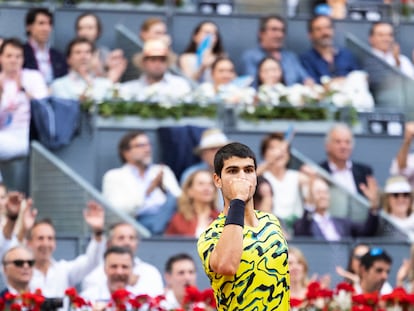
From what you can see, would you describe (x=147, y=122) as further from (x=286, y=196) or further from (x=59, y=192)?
(x=286, y=196)

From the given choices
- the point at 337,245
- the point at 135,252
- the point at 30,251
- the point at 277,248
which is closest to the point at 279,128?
the point at 337,245

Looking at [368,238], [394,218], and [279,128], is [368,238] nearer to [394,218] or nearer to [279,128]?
[394,218]

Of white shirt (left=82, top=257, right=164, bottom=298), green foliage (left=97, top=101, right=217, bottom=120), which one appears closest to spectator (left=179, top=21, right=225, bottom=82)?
green foliage (left=97, top=101, right=217, bottom=120)

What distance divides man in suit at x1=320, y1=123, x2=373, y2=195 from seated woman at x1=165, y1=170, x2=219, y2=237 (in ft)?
6.43

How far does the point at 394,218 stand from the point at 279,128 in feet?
5.87

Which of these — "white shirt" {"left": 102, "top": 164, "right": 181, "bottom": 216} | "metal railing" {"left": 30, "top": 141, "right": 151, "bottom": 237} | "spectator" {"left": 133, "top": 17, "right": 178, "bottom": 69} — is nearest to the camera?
"metal railing" {"left": 30, "top": 141, "right": 151, "bottom": 237}

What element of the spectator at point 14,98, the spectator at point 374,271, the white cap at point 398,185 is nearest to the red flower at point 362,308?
the spectator at point 374,271

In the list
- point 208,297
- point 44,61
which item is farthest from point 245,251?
point 44,61

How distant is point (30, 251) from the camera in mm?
11844

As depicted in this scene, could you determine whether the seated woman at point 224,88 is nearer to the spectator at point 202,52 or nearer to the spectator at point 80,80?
the spectator at point 202,52

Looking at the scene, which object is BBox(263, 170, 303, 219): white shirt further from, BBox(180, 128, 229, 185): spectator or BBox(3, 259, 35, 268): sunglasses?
BBox(3, 259, 35, 268): sunglasses

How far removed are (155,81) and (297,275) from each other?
4.14 m

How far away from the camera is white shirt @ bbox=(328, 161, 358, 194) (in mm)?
14859

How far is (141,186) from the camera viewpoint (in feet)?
45.1
